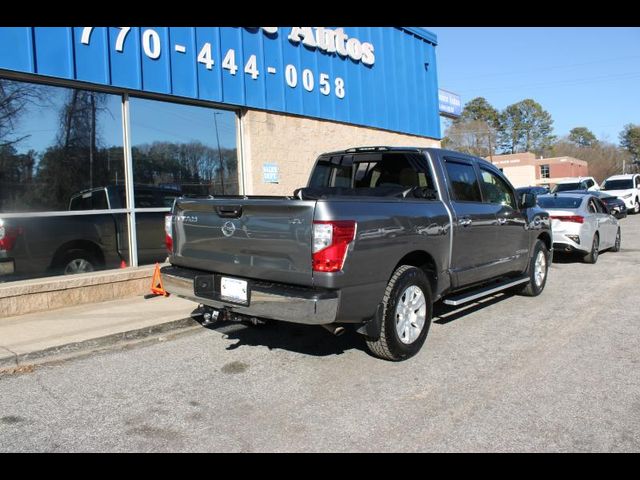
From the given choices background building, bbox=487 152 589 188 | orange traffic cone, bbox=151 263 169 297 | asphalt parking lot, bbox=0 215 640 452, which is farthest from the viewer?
background building, bbox=487 152 589 188

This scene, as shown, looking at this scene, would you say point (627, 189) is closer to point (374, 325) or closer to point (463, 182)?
point (463, 182)

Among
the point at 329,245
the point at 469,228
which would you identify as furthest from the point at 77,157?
the point at 469,228

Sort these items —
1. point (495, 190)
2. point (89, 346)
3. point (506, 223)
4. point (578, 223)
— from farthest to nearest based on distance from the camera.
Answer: point (578, 223)
point (495, 190)
point (506, 223)
point (89, 346)

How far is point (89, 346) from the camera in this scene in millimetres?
5359

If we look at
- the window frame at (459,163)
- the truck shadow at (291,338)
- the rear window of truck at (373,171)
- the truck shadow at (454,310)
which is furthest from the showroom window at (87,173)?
the window frame at (459,163)

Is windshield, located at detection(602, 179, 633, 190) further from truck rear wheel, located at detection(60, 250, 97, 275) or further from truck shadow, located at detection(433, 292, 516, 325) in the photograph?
truck rear wheel, located at detection(60, 250, 97, 275)

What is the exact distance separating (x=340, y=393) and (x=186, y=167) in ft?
18.9

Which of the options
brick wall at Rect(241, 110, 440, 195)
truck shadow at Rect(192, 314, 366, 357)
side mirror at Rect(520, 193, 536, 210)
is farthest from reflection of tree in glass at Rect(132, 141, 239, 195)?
side mirror at Rect(520, 193, 536, 210)

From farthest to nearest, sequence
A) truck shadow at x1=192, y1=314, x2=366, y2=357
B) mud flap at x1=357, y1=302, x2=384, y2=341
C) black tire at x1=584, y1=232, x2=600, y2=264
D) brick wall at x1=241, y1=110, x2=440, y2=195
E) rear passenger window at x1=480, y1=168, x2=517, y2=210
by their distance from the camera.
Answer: black tire at x1=584, y1=232, x2=600, y2=264, brick wall at x1=241, y1=110, x2=440, y2=195, rear passenger window at x1=480, y1=168, x2=517, y2=210, truck shadow at x1=192, y1=314, x2=366, y2=357, mud flap at x1=357, y1=302, x2=384, y2=341

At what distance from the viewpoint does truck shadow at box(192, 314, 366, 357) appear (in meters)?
5.22

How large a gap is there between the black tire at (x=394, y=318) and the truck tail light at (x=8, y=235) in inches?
190

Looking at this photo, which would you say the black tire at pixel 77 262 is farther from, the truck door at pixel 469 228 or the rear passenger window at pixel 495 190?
the rear passenger window at pixel 495 190

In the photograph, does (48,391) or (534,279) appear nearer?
(48,391)
